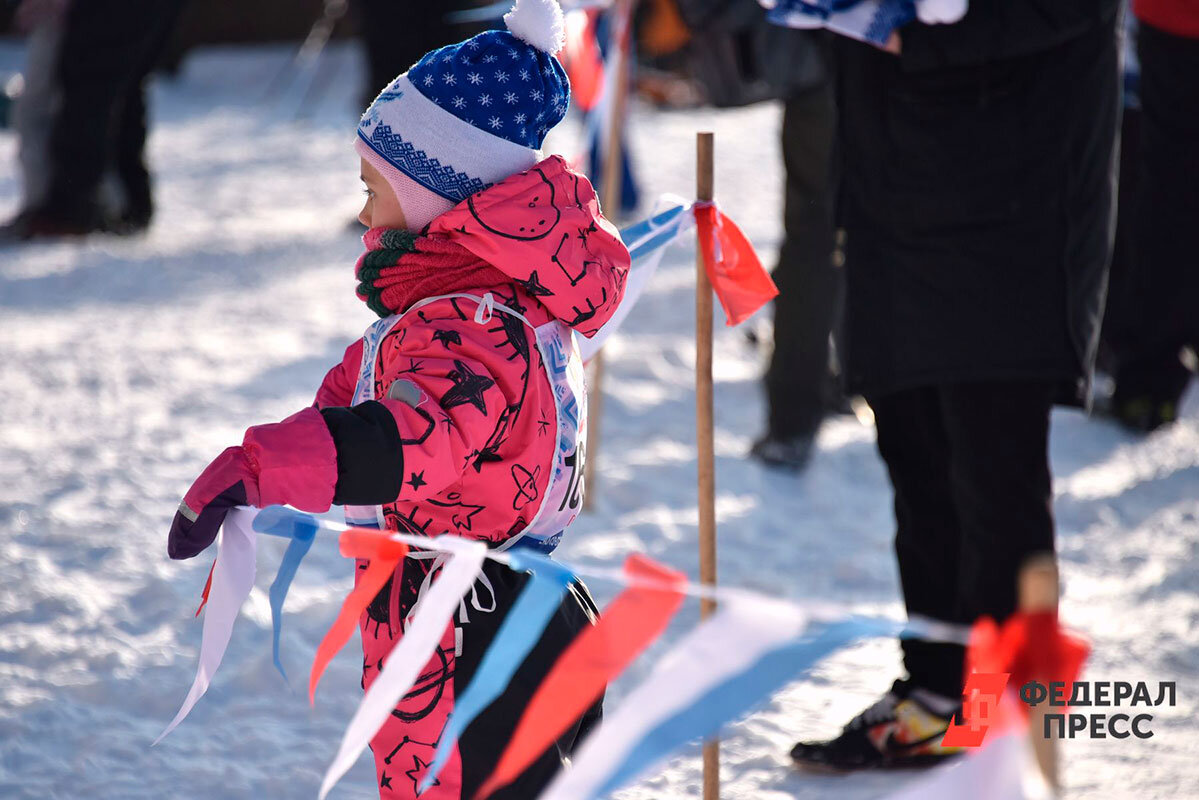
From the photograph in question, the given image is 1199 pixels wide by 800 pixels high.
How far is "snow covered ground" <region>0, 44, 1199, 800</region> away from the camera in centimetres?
240

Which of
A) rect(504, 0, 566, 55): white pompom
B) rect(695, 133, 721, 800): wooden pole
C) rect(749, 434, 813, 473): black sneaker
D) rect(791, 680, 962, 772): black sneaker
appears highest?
rect(504, 0, 566, 55): white pompom

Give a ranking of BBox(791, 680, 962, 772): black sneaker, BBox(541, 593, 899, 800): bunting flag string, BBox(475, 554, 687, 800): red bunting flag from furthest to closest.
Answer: BBox(791, 680, 962, 772): black sneaker < BBox(475, 554, 687, 800): red bunting flag < BBox(541, 593, 899, 800): bunting flag string

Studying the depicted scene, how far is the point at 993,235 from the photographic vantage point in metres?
2.14

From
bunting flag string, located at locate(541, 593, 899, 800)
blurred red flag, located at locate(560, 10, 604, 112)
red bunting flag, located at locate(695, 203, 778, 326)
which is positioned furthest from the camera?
blurred red flag, located at locate(560, 10, 604, 112)

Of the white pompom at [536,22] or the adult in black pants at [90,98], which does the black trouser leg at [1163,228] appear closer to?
the white pompom at [536,22]

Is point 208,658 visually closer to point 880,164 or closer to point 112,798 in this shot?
point 112,798

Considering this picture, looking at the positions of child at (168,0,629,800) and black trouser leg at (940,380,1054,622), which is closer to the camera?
child at (168,0,629,800)

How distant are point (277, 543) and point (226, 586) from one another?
1717 mm

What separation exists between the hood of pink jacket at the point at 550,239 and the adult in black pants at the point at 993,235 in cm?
76

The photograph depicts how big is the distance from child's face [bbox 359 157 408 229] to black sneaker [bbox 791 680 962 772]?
1.34 m

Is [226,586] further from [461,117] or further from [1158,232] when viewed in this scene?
[1158,232]

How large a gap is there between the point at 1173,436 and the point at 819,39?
1.96 m

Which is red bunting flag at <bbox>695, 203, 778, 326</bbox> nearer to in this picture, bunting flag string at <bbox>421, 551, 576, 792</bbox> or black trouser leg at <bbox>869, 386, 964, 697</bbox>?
black trouser leg at <bbox>869, 386, 964, 697</bbox>

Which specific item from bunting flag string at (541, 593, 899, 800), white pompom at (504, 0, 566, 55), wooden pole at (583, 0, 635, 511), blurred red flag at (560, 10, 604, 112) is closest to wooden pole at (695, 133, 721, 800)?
white pompom at (504, 0, 566, 55)
